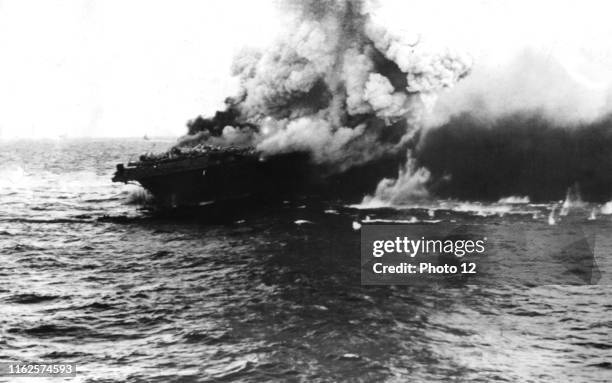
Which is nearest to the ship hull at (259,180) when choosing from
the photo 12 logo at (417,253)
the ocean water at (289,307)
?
the ocean water at (289,307)

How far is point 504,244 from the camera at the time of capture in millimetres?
51594

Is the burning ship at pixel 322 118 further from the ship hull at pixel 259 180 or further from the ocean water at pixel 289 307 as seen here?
the ocean water at pixel 289 307

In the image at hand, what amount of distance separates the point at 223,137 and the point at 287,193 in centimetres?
1704

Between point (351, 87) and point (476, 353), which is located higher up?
point (351, 87)

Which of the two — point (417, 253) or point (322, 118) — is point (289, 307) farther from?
point (322, 118)

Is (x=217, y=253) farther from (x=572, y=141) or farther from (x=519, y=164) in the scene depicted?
(x=572, y=141)

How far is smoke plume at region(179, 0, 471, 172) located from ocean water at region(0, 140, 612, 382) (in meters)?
18.6

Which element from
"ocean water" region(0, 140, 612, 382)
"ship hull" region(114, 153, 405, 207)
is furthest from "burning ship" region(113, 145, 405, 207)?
"ocean water" region(0, 140, 612, 382)

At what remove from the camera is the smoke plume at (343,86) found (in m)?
71.6

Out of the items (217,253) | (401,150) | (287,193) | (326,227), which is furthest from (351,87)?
(217,253)

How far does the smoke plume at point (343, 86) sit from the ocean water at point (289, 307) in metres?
18.6

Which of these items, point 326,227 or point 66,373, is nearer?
point 66,373

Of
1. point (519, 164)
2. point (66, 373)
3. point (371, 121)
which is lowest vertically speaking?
point (66, 373)

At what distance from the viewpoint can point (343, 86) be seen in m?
80.4
